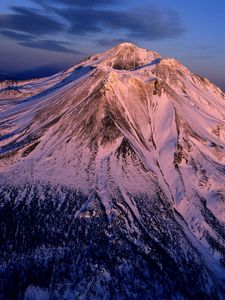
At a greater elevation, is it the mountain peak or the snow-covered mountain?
the mountain peak

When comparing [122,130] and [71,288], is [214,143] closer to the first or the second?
[122,130]

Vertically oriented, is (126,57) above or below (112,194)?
above

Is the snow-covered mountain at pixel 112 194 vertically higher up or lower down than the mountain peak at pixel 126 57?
lower down

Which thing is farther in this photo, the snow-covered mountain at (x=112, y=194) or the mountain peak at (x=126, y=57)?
the mountain peak at (x=126, y=57)

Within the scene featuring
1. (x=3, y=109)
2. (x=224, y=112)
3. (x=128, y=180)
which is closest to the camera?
(x=128, y=180)

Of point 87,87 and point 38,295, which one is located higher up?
point 87,87

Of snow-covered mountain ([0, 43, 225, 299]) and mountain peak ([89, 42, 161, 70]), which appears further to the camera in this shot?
mountain peak ([89, 42, 161, 70])

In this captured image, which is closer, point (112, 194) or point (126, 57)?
point (112, 194)

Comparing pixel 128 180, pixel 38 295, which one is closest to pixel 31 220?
pixel 38 295
